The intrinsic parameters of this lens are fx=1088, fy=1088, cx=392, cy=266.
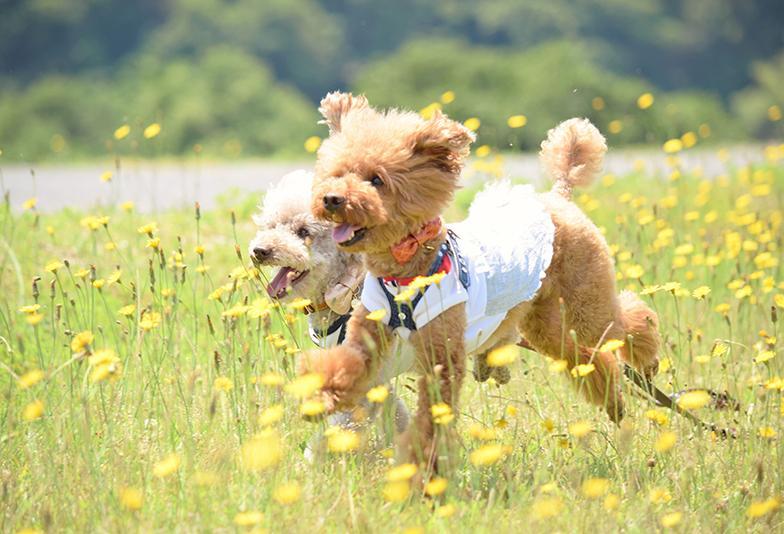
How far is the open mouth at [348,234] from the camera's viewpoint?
3375 mm

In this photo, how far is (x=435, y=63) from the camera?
16938mm

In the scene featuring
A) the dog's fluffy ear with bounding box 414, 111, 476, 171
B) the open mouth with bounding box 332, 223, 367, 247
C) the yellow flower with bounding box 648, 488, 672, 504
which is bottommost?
the yellow flower with bounding box 648, 488, 672, 504

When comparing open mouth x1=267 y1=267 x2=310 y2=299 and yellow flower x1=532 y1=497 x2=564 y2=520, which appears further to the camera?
open mouth x1=267 y1=267 x2=310 y2=299

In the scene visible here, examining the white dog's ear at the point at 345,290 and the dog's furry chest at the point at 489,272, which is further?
the white dog's ear at the point at 345,290

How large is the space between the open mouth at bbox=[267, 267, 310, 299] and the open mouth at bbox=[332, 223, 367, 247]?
2.17 ft

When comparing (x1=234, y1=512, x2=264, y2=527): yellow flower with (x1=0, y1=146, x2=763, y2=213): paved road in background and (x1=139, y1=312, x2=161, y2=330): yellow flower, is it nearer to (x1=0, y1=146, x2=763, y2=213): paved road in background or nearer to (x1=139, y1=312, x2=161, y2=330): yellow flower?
(x1=139, y1=312, x2=161, y2=330): yellow flower

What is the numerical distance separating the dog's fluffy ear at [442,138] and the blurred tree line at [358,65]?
10.7m

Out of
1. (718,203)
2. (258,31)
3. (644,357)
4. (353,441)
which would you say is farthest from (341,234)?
(258,31)

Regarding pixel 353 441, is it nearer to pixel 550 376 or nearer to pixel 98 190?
pixel 550 376

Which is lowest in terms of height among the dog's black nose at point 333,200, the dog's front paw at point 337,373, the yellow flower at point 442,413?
the yellow flower at point 442,413

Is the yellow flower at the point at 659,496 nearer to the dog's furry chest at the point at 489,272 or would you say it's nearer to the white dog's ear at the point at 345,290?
the dog's furry chest at the point at 489,272

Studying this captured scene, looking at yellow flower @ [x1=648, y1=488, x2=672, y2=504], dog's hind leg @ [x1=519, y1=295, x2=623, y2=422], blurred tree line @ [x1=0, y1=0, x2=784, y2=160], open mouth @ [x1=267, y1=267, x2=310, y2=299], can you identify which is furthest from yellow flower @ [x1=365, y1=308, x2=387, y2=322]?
blurred tree line @ [x1=0, y1=0, x2=784, y2=160]

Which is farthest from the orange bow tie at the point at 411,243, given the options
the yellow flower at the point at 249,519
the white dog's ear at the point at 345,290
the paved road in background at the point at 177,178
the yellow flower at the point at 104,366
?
the paved road in background at the point at 177,178

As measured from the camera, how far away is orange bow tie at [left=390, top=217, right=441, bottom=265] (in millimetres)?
3521
